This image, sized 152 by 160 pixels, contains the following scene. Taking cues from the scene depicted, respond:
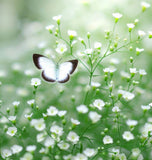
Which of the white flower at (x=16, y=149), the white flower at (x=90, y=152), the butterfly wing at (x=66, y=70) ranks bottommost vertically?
the white flower at (x=16, y=149)

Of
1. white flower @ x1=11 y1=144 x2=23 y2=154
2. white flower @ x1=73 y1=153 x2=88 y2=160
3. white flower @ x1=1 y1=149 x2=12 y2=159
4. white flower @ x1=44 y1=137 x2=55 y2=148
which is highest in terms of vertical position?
white flower @ x1=44 y1=137 x2=55 y2=148

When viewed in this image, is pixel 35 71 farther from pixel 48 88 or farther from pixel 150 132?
pixel 150 132

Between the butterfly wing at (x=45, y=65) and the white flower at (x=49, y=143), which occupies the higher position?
the butterfly wing at (x=45, y=65)

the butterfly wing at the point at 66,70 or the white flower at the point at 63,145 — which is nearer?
the white flower at the point at 63,145

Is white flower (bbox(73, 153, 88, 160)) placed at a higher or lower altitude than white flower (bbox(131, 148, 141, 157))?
lower

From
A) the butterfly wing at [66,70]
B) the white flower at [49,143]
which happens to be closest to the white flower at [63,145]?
the white flower at [49,143]

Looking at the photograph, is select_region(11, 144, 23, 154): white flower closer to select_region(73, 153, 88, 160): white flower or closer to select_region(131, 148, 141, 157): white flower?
select_region(73, 153, 88, 160): white flower

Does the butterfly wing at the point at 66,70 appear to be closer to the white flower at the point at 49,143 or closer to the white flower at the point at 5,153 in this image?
the white flower at the point at 49,143

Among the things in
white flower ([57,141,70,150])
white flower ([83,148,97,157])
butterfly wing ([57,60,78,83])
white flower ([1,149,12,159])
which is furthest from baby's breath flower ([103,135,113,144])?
white flower ([1,149,12,159])

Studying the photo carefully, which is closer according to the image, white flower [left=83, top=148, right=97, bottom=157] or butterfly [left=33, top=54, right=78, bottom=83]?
white flower [left=83, top=148, right=97, bottom=157]
